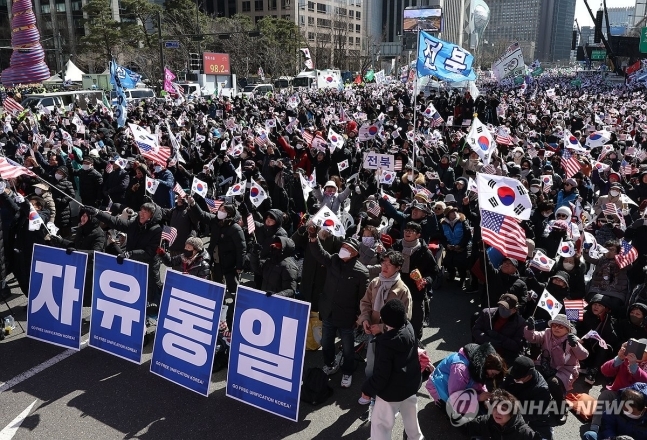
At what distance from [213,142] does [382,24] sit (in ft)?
470

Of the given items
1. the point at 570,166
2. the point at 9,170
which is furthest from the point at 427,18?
the point at 9,170

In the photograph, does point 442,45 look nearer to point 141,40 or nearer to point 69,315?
point 69,315

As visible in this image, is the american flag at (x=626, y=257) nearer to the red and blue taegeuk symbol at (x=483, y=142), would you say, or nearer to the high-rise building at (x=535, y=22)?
the red and blue taegeuk symbol at (x=483, y=142)

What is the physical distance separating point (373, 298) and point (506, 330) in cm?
147

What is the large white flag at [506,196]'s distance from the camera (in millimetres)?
6289

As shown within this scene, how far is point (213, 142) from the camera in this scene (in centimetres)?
1532

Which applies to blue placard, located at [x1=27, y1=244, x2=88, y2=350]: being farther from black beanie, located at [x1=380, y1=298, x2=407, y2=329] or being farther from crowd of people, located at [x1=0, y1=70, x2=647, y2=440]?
black beanie, located at [x1=380, y1=298, x2=407, y2=329]

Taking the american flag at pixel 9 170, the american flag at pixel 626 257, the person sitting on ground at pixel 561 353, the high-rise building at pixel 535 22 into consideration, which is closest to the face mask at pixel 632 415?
the person sitting on ground at pixel 561 353

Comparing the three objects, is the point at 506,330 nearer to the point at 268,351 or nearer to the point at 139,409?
the point at 268,351

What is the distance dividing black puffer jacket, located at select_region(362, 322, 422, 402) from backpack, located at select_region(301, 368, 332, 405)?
1.30m

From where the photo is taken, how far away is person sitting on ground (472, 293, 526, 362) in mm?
5547

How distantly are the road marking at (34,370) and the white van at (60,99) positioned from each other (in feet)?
69.8

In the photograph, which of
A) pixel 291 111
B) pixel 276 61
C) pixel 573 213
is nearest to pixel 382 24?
pixel 276 61

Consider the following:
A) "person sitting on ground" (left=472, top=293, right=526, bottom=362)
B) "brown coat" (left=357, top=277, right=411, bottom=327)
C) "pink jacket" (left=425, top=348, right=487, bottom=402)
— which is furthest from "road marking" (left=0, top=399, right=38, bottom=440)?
"person sitting on ground" (left=472, top=293, right=526, bottom=362)
